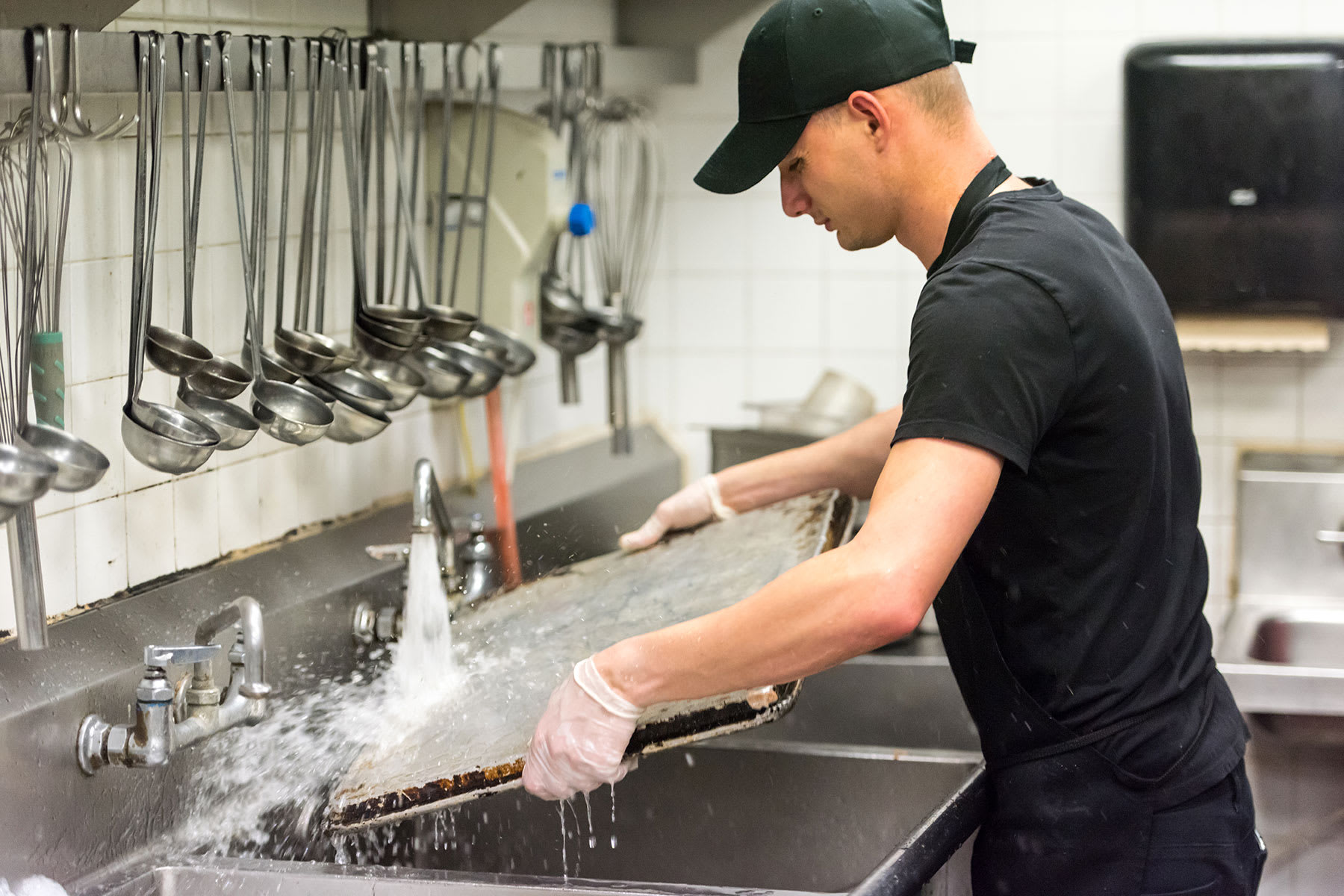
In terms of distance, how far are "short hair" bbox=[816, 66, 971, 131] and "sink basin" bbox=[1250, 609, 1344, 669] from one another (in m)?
1.61

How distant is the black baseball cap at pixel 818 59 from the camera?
1.23m

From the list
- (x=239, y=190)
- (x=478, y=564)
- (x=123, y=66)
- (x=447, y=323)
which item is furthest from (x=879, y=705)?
(x=123, y=66)

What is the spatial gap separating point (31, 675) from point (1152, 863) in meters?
1.06

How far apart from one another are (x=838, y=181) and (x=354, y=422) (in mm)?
608

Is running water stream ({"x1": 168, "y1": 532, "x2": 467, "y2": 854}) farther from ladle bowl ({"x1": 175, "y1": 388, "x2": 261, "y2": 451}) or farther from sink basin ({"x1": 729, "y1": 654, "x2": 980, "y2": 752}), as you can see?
sink basin ({"x1": 729, "y1": 654, "x2": 980, "y2": 752})

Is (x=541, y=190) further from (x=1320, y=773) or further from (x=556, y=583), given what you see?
(x=1320, y=773)

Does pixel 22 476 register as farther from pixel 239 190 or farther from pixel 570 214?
pixel 570 214

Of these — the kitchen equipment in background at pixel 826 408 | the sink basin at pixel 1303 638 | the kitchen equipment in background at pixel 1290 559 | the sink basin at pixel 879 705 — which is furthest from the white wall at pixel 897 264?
the sink basin at pixel 879 705

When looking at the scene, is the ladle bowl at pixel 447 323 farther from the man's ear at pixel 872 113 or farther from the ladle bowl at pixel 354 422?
A: the man's ear at pixel 872 113

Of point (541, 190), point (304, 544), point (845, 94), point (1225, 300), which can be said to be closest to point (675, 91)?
point (541, 190)

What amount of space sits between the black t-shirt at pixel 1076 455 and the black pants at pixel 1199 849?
0.03m

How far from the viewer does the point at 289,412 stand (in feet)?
4.73

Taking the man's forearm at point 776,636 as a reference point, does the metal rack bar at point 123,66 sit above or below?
above

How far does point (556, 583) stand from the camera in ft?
5.48
